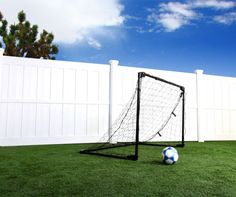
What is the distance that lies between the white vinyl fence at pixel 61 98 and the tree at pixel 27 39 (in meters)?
8.71

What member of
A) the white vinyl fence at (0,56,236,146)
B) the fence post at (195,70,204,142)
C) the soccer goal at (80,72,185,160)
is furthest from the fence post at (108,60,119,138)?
the fence post at (195,70,204,142)

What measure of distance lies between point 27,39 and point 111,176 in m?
12.8

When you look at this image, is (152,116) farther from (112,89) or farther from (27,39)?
(27,39)

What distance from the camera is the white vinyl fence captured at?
212 inches

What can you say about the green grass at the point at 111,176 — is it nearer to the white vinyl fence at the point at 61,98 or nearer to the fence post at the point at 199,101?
the white vinyl fence at the point at 61,98

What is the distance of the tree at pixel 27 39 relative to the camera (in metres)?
13.7

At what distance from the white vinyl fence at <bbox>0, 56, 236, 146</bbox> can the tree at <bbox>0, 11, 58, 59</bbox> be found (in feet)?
28.6

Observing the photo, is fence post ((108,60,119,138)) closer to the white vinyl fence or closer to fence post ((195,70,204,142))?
the white vinyl fence

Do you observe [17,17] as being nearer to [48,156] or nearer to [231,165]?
[48,156]

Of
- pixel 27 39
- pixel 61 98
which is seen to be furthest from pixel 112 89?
pixel 27 39

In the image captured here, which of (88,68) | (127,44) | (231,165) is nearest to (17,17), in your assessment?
(127,44)

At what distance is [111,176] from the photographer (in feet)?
9.49

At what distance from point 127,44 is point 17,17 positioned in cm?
816

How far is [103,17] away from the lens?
30.8 feet
